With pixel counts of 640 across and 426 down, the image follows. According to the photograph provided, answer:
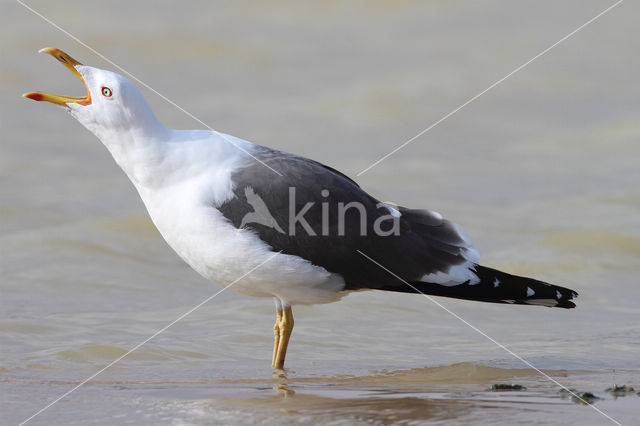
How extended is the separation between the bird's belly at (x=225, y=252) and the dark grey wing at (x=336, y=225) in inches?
Result: 2.1

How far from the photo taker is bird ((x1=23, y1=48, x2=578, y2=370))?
4.38 metres

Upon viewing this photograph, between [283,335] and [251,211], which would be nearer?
[251,211]

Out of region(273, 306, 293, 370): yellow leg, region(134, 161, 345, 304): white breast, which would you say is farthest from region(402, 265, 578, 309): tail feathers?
region(134, 161, 345, 304): white breast

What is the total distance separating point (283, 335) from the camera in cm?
490

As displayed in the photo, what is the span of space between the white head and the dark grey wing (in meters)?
0.49

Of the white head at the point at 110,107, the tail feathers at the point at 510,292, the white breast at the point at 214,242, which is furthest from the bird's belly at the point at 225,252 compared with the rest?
the tail feathers at the point at 510,292

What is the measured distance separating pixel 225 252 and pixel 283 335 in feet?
2.39

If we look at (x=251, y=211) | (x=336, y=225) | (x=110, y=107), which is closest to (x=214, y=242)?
(x=251, y=211)

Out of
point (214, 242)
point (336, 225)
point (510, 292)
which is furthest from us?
point (510, 292)

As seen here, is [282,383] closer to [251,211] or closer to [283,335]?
[283,335]

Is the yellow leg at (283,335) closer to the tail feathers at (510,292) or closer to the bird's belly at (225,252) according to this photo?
the bird's belly at (225,252)

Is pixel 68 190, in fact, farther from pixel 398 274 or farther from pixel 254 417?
pixel 254 417

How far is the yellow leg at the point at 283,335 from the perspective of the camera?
487 centimetres

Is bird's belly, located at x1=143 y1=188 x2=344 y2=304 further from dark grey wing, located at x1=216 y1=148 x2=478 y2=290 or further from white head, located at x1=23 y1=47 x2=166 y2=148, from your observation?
white head, located at x1=23 y1=47 x2=166 y2=148
